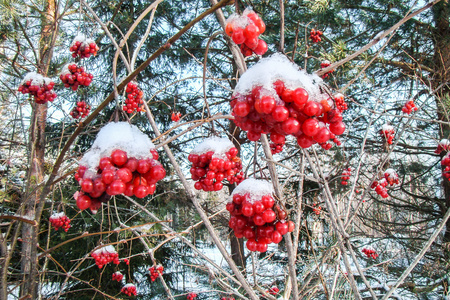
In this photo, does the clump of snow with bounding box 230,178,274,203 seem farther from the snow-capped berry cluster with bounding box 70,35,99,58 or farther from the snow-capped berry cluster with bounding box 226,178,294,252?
the snow-capped berry cluster with bounding box 70,35,99,58

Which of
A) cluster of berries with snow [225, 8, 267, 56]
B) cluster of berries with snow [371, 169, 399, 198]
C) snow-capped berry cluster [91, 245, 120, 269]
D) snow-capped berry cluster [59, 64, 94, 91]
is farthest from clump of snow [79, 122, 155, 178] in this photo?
cluster of berries with snow [371, 169, 399, 198]

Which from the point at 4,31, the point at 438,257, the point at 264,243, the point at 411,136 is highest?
the point at 4,31

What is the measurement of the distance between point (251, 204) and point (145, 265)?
559cm

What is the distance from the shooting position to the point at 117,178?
66 cm

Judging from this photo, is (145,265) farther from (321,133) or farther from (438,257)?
(321,133)

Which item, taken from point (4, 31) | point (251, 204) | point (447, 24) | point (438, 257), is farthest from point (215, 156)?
point (447, 24)

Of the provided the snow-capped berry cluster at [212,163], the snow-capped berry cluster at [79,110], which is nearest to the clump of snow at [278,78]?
the snow-capped berry cluster at [212,163]

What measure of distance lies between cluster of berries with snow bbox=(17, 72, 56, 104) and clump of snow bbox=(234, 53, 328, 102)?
89.3 inches

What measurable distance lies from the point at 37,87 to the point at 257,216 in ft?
7.53

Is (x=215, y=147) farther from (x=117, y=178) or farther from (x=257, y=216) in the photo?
(x=117, y=178)

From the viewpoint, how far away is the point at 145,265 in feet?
18.7

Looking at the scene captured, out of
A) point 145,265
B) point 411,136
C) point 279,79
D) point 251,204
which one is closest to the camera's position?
point 279,79

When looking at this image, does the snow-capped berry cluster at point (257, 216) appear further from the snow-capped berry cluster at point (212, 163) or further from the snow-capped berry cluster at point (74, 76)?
the snow-capped berry cluster at point (74, 76)

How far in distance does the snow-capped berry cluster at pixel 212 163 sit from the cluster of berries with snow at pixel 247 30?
1.71 ft
